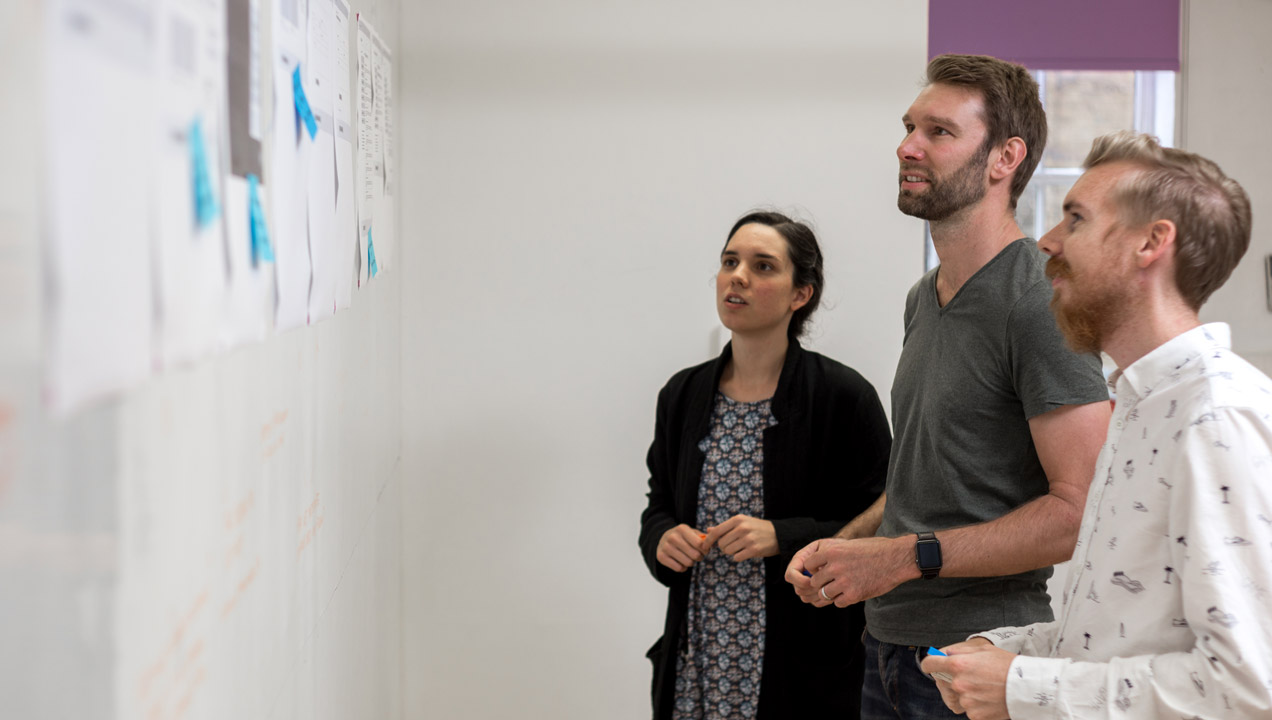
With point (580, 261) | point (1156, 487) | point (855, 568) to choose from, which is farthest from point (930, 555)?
point (580, 261)

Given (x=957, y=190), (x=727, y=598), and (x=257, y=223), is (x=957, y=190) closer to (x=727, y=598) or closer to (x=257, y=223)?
(x=727, y=598)

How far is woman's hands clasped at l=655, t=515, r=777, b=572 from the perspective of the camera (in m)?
2.01

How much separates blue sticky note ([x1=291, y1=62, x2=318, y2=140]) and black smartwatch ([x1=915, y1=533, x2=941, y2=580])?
112 cm

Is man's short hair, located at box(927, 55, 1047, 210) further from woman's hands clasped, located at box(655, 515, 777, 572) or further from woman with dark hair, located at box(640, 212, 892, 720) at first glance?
woman's hands clasped, located at box(655, 515, 777, 572)

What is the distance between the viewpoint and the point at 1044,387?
149 cm

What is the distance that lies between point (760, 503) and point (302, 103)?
4.52ft

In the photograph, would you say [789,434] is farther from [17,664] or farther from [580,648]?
[17,664]

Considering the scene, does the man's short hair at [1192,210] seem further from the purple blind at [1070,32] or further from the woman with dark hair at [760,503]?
the purple blind at [1070,32]

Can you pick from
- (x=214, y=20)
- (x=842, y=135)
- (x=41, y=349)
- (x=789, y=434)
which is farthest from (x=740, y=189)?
(x=41, y=349)

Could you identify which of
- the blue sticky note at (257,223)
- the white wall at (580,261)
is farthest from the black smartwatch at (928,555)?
the white wall at (580,261)

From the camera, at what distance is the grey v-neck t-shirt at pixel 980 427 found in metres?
1.54

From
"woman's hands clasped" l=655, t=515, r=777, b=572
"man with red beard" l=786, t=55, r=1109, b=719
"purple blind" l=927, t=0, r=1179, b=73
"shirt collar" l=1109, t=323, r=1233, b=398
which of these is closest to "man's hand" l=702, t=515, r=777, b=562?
"woman's hands clasped" l=655, t=515, r=777, b=572

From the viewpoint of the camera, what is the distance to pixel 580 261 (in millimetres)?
2775

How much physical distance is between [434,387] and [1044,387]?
5.82 feet
